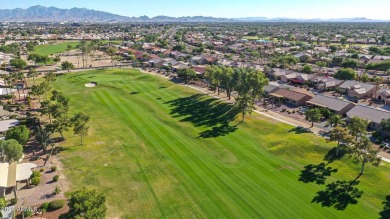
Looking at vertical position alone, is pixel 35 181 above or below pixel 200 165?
below

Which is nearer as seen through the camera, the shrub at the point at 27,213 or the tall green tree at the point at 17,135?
the shrub at the point at 27,213

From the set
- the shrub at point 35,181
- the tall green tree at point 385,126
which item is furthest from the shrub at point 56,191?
the tall green tree at point 385,126

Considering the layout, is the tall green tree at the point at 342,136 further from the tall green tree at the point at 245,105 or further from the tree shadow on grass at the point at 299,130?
the tall green tree at the point at 245,105

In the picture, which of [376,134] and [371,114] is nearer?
[376,134]

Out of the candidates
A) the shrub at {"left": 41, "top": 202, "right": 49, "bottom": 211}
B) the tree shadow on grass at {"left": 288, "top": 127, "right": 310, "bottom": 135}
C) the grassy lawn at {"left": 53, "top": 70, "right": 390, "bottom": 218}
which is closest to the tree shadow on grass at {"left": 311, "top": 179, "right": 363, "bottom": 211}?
the grassy lawn at {"left": 53, "top": 70, "right": 390, "bottom": 218}

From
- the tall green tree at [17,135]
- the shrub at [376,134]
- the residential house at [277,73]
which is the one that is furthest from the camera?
the residential house at [277,73]

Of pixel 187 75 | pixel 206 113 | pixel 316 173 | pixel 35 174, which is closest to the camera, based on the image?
pixel 35 174

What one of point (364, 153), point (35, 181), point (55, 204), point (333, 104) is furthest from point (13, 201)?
point (333, 104)

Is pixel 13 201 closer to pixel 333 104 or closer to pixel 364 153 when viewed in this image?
pixel 364 153
